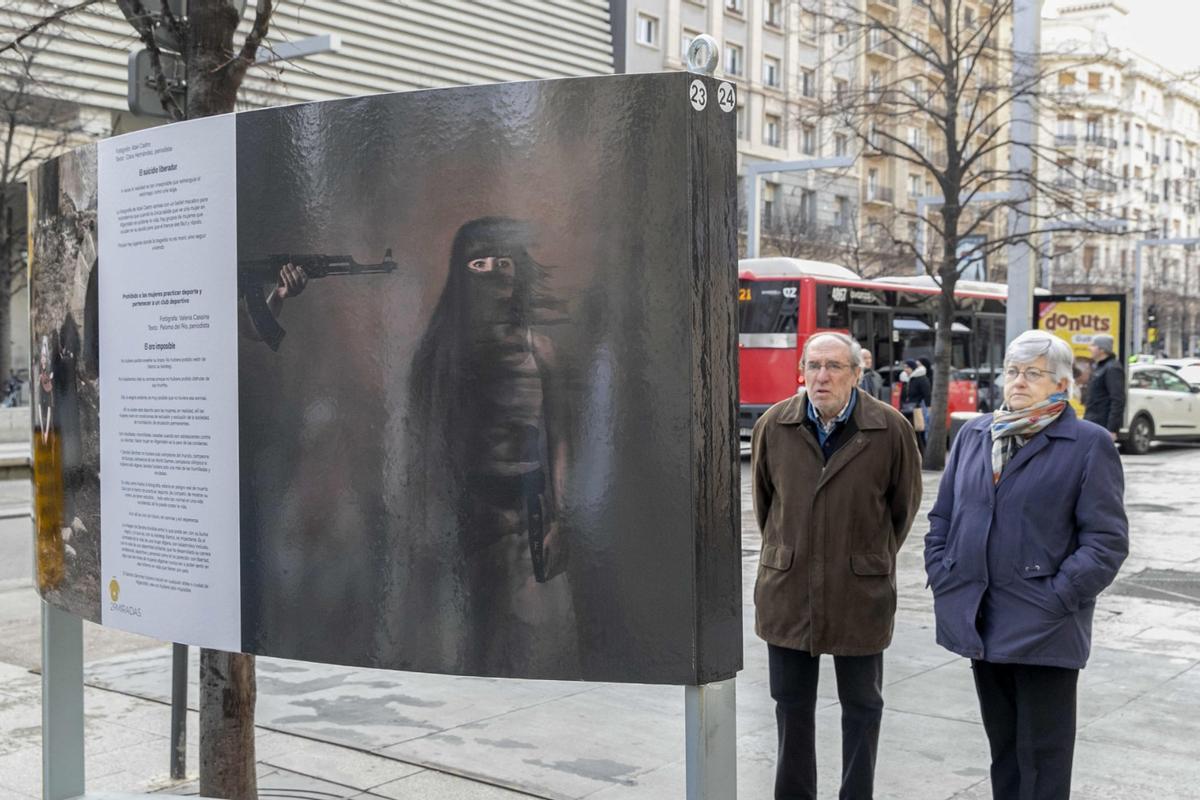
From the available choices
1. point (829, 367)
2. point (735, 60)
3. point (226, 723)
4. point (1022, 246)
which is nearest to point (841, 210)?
point (735, 60)

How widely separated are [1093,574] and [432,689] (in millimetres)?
3691

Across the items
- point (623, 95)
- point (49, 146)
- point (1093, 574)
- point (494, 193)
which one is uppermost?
point (49, 146)

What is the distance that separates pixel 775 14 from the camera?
177 feet

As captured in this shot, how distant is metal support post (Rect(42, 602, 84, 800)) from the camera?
12.7 feet

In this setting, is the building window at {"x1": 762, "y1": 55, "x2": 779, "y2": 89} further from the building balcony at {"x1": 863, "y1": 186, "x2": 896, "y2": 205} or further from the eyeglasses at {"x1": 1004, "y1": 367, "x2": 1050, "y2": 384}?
the eyeglasses at {"x1": 1004, "y1": 367, "x2": 1050, "y2": 384}

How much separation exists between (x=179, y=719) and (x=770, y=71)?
52.3 meters

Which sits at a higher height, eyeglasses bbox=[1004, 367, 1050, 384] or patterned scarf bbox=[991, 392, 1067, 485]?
eyeglasses bbox=[1004, 367, 1050, 384]

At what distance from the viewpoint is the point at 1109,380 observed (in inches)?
492

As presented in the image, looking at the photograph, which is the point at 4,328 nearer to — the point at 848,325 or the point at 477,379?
the point at 848,325

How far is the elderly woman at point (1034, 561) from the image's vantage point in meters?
4.00

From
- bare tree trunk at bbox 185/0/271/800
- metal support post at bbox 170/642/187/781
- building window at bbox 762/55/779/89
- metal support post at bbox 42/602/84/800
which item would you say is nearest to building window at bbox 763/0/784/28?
building window at bbox 762/55/779/89

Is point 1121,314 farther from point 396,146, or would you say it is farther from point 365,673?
point 396,146

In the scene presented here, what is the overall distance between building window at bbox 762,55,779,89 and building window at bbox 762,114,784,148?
1357 millimetres

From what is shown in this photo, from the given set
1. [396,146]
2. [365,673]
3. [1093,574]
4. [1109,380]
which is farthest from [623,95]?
[1109,380]
